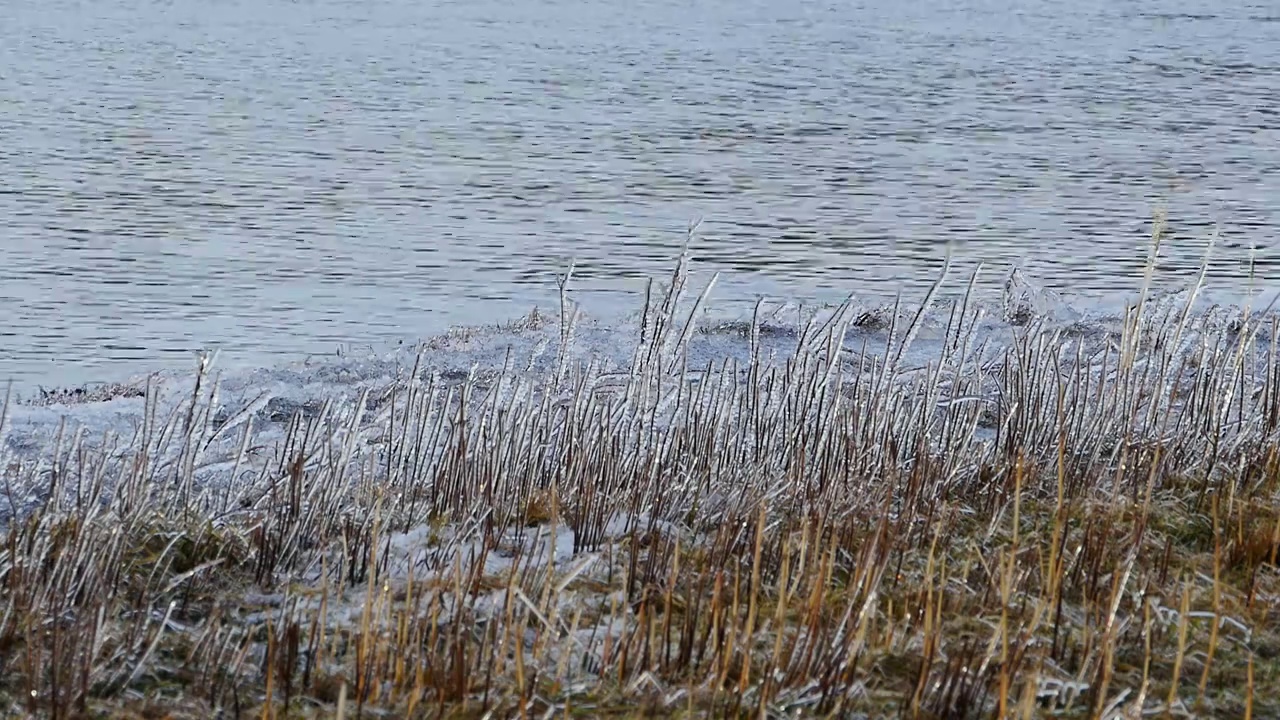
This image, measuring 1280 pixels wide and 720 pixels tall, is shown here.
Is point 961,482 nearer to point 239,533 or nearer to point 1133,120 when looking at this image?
point 239,533

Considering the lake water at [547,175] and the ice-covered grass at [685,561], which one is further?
the lake water at [547,175]

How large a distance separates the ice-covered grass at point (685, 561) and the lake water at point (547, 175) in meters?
6.26

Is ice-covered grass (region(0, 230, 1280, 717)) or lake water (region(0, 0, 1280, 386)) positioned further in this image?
lake water (region(0, 0, 1280, 386))

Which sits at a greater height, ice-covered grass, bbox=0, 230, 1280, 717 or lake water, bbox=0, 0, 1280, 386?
ice-covered grass, bbox=0, 230, 1280, 717

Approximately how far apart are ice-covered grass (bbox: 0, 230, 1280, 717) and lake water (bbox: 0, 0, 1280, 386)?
6261mm

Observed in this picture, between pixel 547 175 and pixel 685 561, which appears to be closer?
pixel 685 561

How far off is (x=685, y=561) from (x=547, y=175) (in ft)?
54.8

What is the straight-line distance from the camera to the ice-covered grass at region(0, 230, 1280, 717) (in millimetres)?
3584

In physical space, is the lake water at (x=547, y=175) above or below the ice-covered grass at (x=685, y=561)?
below

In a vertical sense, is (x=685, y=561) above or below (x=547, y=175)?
above

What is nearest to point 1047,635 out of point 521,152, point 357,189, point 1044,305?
point 1044,305

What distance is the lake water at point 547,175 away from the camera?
1387 cm

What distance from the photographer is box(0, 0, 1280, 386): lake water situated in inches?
546

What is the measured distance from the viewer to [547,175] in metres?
21.0
